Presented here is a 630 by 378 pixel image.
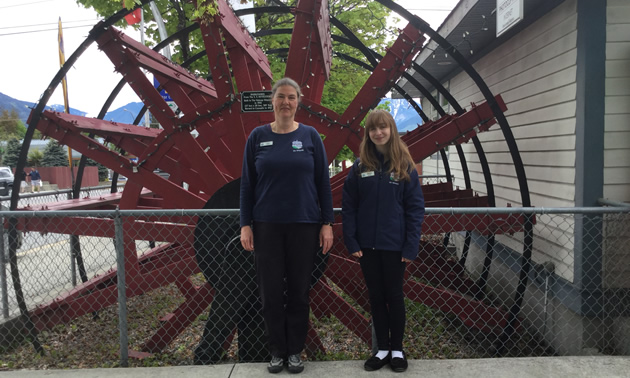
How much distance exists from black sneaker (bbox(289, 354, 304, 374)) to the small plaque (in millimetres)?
2561

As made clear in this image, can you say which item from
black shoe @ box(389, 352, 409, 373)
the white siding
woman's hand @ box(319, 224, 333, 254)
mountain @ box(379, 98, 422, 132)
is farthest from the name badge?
mountain @ box(379, 98, 422, 132)

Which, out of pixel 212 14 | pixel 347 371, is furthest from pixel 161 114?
pixel 347 371

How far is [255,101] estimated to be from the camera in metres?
4.70

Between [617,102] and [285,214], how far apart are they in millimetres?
3289

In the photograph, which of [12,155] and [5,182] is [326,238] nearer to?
[5,182]

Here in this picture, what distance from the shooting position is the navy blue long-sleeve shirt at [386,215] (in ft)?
9.48

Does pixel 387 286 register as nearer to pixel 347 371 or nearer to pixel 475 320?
pixel 347 371

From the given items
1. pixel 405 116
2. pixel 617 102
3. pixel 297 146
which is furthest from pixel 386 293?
pixel 405 116

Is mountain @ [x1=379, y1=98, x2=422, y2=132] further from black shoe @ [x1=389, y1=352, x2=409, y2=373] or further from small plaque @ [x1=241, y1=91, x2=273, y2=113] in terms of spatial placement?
black shoe @ [x1=389, y1=352, x2=409, y2=373]

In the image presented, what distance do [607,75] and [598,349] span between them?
2.52m

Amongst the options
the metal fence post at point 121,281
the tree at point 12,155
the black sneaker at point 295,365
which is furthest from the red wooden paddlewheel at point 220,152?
the tree at point 12,155

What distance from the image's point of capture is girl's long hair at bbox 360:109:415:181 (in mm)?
2926

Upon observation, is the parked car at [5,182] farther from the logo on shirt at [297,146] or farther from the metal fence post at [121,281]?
the logo on shirt at [297,146]

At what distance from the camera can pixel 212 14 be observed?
14.6 ft
